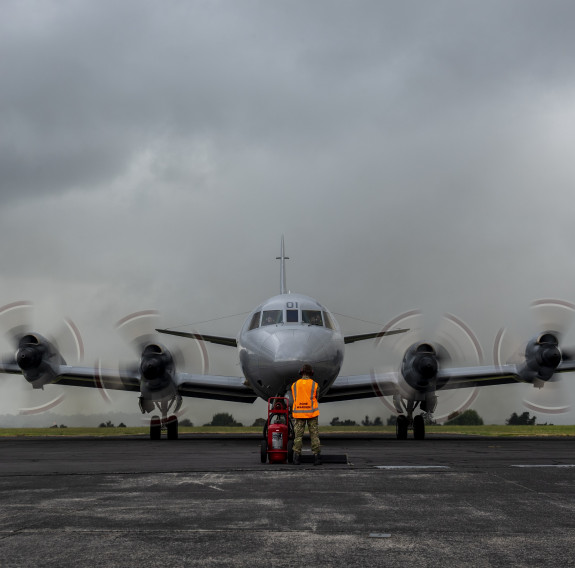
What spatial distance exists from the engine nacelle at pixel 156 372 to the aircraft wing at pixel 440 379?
5643 millimetres

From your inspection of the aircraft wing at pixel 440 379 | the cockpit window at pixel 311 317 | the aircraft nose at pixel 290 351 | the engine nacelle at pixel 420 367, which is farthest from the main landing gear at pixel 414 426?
the aircraft nose at pixel 290 351

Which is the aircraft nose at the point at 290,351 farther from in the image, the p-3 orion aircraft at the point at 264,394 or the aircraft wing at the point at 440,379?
the aircraft wing at the point at 440,379

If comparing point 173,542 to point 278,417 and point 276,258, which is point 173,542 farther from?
point 276,258

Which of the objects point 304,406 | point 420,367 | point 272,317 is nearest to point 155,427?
point 272,317

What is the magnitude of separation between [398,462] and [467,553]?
8.16 meters

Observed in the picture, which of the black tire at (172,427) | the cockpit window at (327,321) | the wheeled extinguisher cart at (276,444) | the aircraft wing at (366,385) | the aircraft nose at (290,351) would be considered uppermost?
the cockpit window at (327,321)

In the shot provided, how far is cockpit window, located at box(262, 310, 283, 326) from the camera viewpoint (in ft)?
71.1

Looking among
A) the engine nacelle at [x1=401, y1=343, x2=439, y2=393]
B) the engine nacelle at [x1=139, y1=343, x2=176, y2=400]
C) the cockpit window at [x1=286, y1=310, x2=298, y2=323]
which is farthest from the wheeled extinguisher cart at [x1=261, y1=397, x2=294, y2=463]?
the engine nacelle at [x1=139, y1=343, x2=176, y2=400]

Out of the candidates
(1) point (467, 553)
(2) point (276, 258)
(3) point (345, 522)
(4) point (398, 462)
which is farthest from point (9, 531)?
(2) point (276, 258)

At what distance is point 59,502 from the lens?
719 centimetres

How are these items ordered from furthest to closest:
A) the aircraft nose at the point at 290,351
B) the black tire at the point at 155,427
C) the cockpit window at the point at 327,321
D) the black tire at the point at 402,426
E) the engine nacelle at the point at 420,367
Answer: the black tire at the point at 402,426
the black tire at the point at 155,427
the engine nacelle at the point at 420,367
the cockpit window at the point at 327,321
the aircraft nose at the point at 290,351

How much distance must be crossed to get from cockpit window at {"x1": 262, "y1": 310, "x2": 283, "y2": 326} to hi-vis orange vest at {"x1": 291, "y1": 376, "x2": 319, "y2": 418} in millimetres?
8623

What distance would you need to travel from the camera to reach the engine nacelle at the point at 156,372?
25875 millimetres

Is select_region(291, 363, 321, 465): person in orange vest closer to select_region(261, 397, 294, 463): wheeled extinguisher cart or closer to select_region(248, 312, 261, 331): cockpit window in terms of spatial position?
select_region(261, 397, 294, 463): wheeled extinguisher cart
